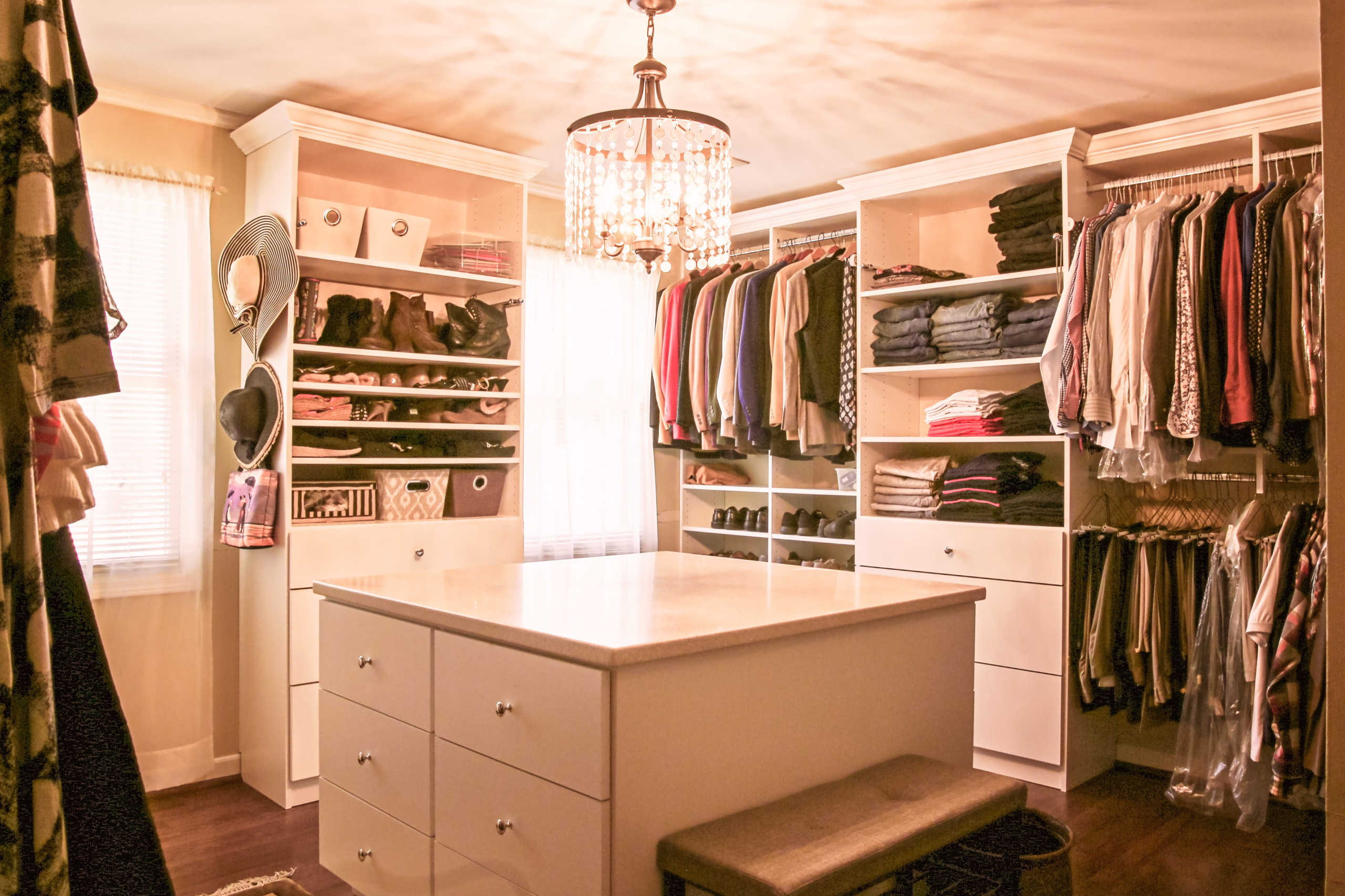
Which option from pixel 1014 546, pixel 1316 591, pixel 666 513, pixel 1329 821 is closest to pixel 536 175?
pixel 666 513

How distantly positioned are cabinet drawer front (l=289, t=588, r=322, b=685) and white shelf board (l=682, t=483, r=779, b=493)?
2127 mm

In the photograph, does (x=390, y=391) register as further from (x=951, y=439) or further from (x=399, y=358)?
(x=951, y=439)

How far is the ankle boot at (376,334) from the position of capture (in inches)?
138

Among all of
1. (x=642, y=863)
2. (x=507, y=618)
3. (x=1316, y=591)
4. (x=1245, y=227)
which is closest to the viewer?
(x=642, y=863)

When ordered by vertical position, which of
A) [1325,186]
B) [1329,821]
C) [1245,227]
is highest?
[1245,227]

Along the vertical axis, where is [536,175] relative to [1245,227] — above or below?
above

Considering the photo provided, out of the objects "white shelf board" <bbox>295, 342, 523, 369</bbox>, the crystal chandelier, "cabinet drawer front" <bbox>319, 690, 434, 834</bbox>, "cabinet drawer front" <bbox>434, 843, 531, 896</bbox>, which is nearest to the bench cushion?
"cabinet drawer front" <bbox>434, 843, 531, 896</bbox>

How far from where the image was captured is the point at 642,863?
155 centimetres

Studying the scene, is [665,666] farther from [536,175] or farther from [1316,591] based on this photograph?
[536,175]

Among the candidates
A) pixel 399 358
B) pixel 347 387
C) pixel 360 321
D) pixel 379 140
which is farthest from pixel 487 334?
pixel 379 140

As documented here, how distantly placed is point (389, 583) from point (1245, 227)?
2.68 m

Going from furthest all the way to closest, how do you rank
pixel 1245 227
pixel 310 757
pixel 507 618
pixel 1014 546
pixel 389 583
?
pixel 1014 546
pixel 310 757
pixel 1245 227
pixel 389 583
pixel 507 618

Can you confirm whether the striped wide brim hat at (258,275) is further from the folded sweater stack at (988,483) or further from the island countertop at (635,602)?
the folded sweater stack at (988,483)

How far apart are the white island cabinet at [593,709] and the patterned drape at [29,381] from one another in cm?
75
